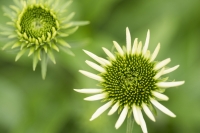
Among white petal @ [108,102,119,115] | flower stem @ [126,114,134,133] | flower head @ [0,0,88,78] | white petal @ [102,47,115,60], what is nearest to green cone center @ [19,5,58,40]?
flower head @ [0,0,88,78]

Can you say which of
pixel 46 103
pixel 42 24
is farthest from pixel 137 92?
pixel 46 103

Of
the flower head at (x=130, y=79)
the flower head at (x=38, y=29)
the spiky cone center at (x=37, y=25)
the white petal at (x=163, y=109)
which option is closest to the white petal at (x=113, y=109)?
the flower head at (x=130, y=79)

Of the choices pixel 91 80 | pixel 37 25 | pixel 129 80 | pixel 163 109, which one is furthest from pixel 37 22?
pixel 163 109

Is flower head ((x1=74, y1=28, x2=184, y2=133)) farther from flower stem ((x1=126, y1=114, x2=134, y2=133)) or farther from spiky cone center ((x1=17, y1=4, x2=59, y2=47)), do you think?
spiky cone center ((x1=17, y1=4, x2=59, y2=47))

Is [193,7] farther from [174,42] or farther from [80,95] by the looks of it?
[80,95]

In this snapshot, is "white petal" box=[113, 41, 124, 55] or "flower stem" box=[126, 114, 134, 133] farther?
"white petal" box=[113, 41, 124, 55]

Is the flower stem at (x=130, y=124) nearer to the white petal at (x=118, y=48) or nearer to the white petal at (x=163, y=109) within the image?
the white petal at (x=163, y=109)

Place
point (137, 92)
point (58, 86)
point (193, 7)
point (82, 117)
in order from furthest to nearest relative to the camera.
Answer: point (193, 7)
point (58, 86)
point (82, 117)
point (137, 92)
